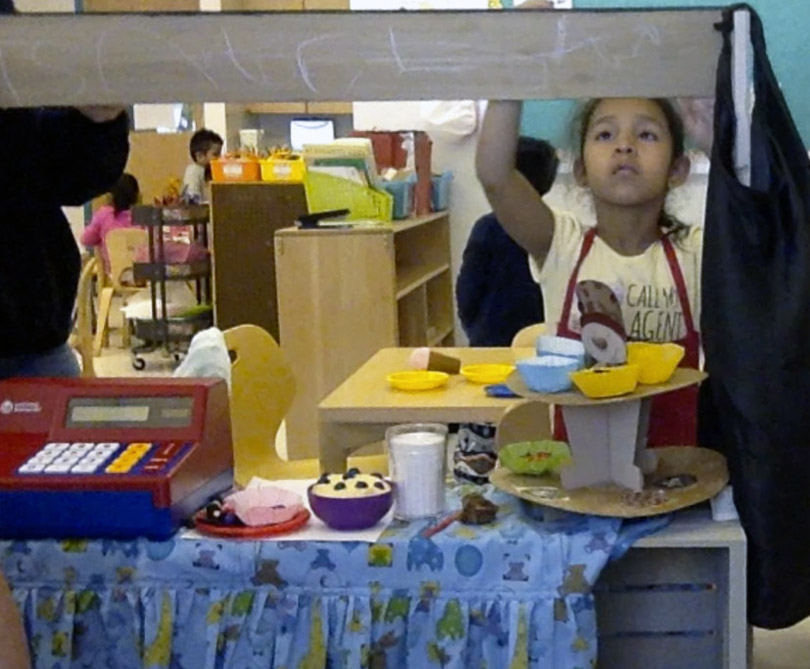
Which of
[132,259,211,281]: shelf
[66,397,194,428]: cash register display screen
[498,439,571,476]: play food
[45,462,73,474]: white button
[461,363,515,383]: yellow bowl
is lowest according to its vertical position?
[132,259,211,281]: shelf

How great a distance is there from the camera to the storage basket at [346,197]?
3666 mm

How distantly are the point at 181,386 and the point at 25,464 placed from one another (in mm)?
160

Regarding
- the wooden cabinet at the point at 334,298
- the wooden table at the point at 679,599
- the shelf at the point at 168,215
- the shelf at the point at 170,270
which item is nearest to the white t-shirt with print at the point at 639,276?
the wooden table at the point at 679,599

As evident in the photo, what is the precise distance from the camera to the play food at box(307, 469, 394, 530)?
3.48 ft

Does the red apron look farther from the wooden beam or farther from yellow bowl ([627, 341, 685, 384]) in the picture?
the wooden beam

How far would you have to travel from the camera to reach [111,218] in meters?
5.37

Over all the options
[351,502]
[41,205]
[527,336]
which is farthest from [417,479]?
[527,336]

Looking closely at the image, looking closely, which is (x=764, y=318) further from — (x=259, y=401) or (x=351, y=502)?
(x=259, y=401)

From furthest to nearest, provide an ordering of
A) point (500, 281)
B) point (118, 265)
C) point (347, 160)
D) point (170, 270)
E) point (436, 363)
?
point (118, 265) → point (170, 270) → point (347, 160) → point (500, 281) → point (436, 363)

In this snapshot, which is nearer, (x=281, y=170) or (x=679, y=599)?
(x=679, y=599)

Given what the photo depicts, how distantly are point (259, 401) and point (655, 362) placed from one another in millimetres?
1086

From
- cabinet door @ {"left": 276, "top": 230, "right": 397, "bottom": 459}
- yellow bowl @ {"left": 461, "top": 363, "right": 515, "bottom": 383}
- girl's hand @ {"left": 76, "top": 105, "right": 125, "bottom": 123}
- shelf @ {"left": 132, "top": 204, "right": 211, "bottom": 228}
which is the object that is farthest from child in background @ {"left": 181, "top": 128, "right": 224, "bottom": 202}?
girl's hand @ {"left": 76, "top": 105, "right": 125, "bottom": 123}

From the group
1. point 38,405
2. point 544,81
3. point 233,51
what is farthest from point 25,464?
point 544,81

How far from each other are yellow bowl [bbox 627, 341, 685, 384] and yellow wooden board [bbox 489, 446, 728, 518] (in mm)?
101
